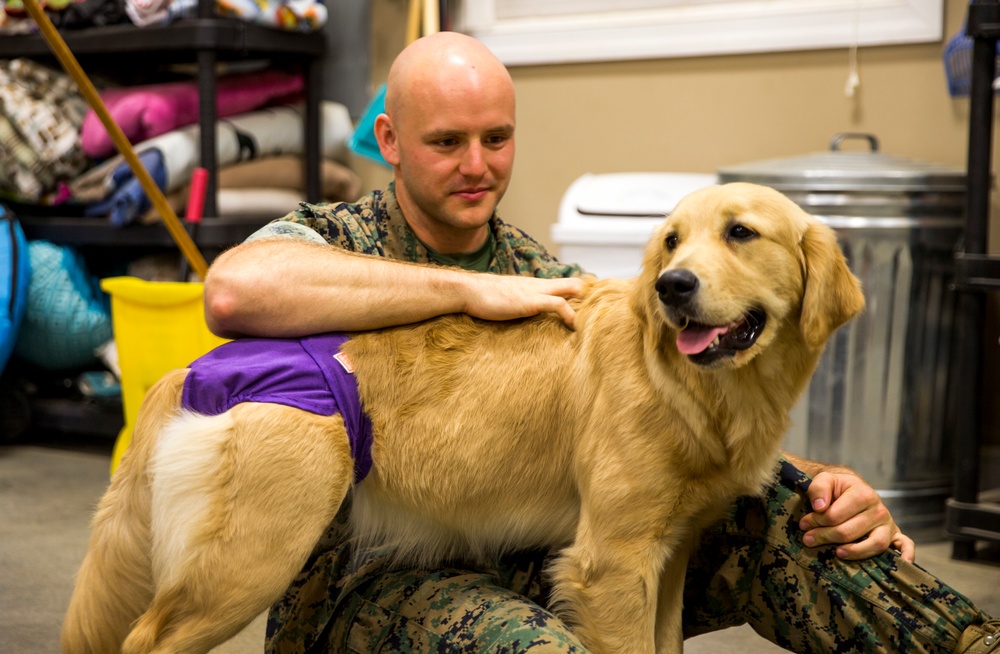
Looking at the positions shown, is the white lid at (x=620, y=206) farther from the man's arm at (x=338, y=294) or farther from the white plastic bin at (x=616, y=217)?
the man's arm at (x=338, y=294)

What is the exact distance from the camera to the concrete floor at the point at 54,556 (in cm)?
252

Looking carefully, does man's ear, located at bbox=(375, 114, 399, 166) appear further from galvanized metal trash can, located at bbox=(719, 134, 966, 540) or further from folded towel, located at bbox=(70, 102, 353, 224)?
folded towel, located at bbox=(70, 102, 353, 224)

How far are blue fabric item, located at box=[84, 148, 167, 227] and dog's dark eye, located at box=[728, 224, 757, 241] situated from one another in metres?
2.71

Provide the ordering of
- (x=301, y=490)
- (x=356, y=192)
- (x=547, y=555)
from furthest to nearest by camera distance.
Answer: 1. (x=356, y=192)
2. (x=547, y=555)
3. (x=301, y=490)

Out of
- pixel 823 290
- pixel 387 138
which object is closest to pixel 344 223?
pixel 387 138

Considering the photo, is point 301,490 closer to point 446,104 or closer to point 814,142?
point 446,104

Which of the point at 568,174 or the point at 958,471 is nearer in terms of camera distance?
the point at 958,471

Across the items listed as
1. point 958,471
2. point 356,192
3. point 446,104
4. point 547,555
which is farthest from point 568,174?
point 547,555

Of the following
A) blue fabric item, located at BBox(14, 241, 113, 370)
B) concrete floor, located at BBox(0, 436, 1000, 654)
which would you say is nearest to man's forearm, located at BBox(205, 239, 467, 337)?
concrete floor, located at BBox(0, 436, 1000, 654)

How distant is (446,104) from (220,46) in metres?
2.10

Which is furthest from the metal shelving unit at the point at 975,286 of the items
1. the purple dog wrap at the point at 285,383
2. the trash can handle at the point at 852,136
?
the purple dog wrap at the point at 285,383

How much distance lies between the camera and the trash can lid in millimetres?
3102

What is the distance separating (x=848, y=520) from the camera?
70.7 inches

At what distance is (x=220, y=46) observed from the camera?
376cm
